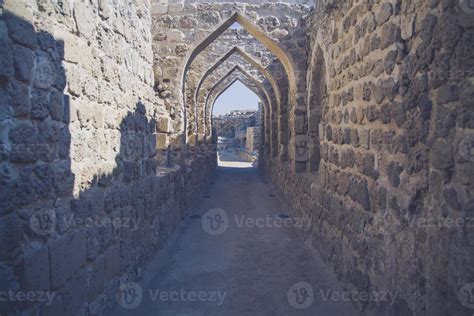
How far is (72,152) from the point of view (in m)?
2.38

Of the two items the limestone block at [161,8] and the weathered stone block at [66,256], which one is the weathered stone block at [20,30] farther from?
the limestone block at [161,8]

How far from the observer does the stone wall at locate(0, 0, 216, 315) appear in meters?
1.78

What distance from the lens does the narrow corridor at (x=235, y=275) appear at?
313 cm

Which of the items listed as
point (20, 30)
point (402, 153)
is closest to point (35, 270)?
point (20, 30)

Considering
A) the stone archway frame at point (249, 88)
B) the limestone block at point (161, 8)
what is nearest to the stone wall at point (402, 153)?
the limestone block at point (161, 8)

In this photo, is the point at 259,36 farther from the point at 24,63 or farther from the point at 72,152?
the point at 24,63

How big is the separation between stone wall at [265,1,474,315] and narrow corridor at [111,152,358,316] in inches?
14.6

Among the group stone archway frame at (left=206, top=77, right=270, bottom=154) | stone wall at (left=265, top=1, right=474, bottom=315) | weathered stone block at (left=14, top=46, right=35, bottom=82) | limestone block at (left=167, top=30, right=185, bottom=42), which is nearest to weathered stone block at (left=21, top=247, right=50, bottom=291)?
weathered stone block at (left=14, top=46, right=35, bottom=82)

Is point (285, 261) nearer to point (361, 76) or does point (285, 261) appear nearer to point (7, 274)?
point (361, 76)

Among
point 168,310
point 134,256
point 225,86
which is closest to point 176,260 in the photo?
point 134,256

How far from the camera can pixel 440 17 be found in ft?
5.98

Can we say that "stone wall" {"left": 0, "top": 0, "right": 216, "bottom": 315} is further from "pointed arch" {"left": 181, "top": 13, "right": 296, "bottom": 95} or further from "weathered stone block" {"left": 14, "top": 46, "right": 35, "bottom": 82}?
"pointed arch" {"left": 181, "top": 13, "right": 296, "bottom": 95}

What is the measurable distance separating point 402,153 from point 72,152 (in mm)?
2194

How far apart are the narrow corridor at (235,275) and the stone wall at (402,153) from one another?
371 millimetres
